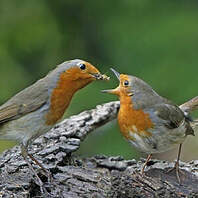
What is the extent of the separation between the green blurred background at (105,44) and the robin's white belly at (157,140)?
1.96m

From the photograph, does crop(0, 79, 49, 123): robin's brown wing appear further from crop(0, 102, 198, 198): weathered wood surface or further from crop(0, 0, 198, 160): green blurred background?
crop(0, 0, 198, 160): green blurred background

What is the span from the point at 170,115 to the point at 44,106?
1223 mm

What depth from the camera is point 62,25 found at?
27.6ft

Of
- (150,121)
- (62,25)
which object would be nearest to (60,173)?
(150,121)

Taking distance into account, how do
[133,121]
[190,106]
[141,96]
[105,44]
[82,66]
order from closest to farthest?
1. [82,66]
2. [133,121]
3. [141,96]
4. [190,106]
5. [105,44]

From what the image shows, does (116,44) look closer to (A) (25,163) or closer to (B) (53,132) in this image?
(B) (53,132)

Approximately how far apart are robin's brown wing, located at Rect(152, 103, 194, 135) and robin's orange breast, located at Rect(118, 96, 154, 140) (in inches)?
5.9

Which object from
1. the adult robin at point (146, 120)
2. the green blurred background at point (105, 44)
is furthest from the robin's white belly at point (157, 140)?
the green blurred background at point (105, 44)

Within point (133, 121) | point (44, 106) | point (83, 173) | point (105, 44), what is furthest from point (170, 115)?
point (105, 44)

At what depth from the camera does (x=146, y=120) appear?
5387mm

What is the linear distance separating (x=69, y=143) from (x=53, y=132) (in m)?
0.43

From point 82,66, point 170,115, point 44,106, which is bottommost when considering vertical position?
point 170,115

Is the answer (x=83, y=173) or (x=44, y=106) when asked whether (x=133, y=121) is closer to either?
(x=83, y=173)

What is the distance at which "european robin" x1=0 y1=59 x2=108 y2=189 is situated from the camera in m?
5.08
